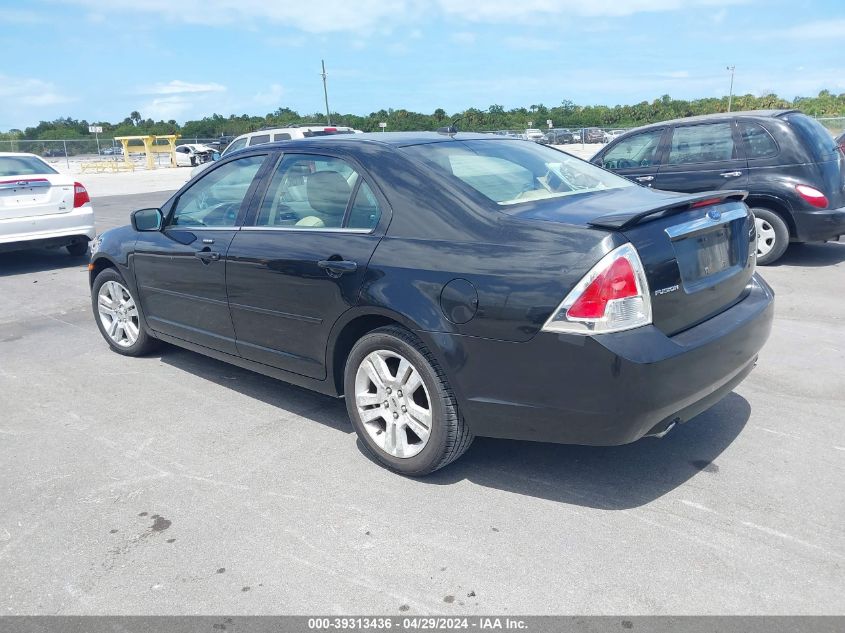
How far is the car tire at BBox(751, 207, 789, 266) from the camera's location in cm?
805

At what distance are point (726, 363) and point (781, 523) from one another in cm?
72

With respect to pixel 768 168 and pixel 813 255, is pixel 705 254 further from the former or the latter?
pixel 813 255

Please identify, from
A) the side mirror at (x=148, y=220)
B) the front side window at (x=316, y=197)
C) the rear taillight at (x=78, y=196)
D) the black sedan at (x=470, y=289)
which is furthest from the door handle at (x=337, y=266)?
the rear taillight at (x=78, y=196)

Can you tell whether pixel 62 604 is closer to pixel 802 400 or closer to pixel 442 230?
pixel 442 230

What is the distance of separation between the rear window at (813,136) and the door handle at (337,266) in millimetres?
6367

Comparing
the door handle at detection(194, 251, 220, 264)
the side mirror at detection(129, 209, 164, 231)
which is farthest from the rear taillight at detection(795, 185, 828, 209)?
the side mirror at detection(129, 209, 164, 231)

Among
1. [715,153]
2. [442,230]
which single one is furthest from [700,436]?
[715,153]

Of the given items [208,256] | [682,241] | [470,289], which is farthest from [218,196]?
[682,241]

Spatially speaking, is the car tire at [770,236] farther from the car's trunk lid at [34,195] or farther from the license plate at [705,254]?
the car's trunk lid at [34,195]

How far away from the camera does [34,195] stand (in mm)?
9508

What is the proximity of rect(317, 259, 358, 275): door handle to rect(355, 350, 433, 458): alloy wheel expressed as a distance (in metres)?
0.44

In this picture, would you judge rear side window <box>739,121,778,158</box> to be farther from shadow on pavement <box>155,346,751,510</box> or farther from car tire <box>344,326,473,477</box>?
car tire <box>344,326,473,477</box>

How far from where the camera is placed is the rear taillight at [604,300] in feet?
9.70

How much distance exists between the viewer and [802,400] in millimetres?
4418
